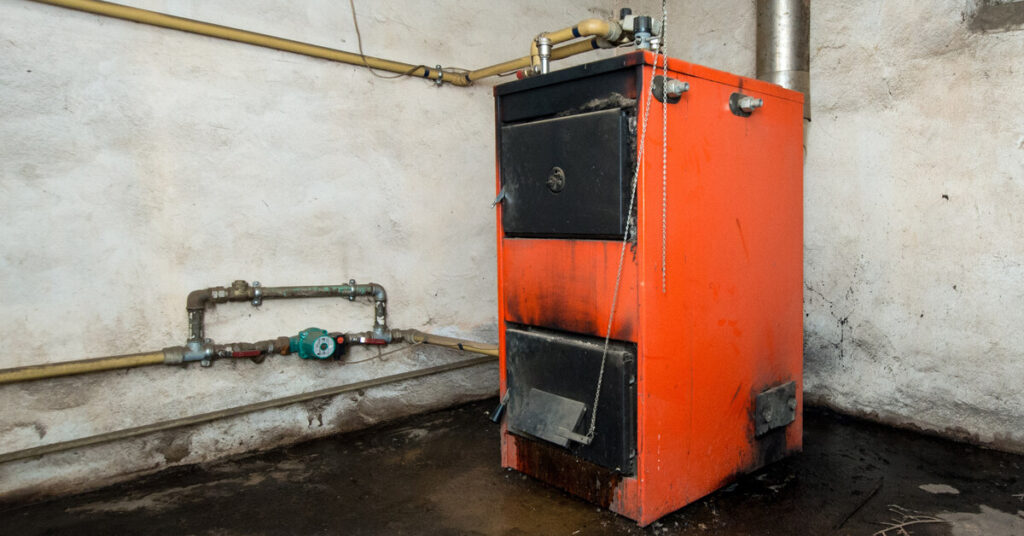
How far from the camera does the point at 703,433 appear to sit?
1587 millimetres

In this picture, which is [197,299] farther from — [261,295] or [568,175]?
[568,175]

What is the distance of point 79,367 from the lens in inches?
66.0

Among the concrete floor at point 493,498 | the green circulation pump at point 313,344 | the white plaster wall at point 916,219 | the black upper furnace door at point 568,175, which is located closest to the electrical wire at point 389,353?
the green circulation pump at point 313,344

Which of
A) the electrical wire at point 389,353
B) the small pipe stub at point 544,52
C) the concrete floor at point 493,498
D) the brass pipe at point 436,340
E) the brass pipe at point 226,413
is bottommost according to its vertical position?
the concrete floor at point 493,498

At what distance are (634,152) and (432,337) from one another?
117cm

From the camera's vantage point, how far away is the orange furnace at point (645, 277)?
1.44 metres

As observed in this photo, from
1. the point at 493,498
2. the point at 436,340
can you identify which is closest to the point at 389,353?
the point at 436,340

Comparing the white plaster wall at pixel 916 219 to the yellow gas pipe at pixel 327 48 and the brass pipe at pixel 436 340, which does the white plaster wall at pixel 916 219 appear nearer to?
the yellow gas pipe at pixel 327 48

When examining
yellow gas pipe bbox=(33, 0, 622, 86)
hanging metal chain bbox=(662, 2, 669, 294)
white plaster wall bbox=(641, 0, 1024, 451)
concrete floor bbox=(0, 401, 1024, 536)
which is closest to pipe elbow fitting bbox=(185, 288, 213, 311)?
concrete floor bbox=(0, 401, 1024, 536)

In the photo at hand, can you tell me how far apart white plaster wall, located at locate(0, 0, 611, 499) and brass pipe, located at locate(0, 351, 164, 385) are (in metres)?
0.05

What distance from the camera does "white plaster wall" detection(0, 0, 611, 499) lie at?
5.42 ft

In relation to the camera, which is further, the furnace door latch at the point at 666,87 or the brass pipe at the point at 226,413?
the brass pipe at the point at 226,413

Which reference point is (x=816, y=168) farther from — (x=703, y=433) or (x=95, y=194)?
(x=95, y=194)

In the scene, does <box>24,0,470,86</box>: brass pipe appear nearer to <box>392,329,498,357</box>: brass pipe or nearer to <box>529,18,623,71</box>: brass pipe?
<box>529,18,623,71</box>: brass pipe
